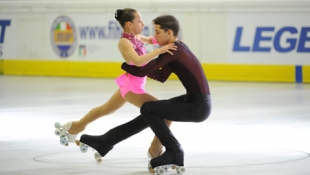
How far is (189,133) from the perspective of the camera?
8.41 meters

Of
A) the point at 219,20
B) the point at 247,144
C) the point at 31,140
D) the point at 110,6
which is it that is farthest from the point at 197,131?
the point at 110,6

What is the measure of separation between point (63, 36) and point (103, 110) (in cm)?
1142

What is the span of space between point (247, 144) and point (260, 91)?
19.8ft

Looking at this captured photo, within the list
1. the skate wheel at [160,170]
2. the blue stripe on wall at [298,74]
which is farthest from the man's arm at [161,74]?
the blue stripe on wall at [298,74]

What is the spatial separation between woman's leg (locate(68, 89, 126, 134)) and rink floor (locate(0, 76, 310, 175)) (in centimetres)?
27

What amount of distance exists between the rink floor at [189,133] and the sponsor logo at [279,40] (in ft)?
2.55

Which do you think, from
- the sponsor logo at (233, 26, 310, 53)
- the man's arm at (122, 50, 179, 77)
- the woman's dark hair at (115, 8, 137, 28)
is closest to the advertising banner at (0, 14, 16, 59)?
the sponsor logo at (233, 26, 310, 53)

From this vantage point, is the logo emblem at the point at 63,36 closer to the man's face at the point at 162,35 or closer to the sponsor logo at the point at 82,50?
the sponsor logo at the point at 82,50

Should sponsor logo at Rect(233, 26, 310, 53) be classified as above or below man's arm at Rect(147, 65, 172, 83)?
below

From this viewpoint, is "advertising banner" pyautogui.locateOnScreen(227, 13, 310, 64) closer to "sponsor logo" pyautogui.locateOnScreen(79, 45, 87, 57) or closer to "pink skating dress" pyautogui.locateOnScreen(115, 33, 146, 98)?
"sponsor logo" pyautogui.locateOnScreen(79, 45, 87, 57)

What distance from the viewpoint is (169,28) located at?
5875 mm

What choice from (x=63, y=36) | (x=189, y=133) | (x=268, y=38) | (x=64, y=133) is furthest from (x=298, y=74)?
(x=64, y=133)

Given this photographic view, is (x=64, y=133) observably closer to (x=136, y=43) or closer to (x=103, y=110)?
(x=103, y=110)

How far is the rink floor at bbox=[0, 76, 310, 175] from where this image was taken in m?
6.17
